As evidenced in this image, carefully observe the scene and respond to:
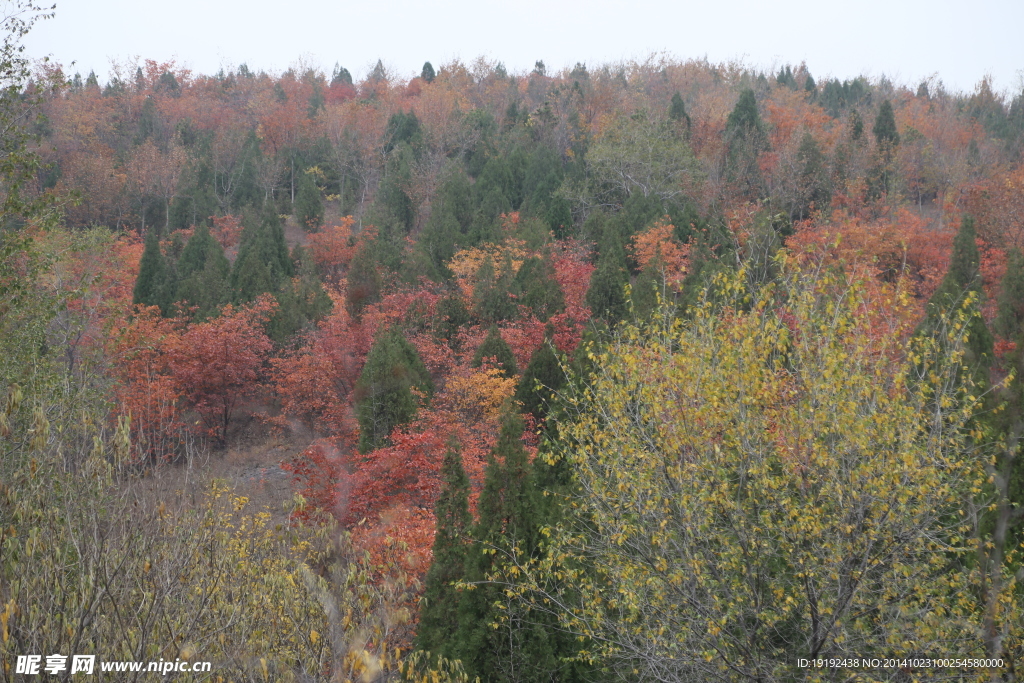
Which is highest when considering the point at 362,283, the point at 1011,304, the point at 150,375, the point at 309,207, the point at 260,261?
the point at 309,207

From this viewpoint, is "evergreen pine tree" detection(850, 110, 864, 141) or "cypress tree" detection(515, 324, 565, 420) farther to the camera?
"evergreen pine tree" detection(850, 110, 864, 141)

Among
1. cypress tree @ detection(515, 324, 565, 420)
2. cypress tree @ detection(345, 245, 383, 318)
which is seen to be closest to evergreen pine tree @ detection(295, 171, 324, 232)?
cypress tree @ detection(345, 245, 383, 318)

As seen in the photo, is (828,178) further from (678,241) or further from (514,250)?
(514,250)

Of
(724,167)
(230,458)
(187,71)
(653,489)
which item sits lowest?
(230,458)

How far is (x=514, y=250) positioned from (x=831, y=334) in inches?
1020

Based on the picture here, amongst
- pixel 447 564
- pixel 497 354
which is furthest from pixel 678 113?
pixel 447 564

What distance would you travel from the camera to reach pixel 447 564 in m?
11.4

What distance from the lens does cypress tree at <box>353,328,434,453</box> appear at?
67.2 feet

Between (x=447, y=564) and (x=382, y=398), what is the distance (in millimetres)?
9834

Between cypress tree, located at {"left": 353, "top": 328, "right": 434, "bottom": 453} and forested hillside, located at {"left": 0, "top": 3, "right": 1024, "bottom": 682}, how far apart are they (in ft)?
0.29

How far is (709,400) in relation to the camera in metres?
8.49

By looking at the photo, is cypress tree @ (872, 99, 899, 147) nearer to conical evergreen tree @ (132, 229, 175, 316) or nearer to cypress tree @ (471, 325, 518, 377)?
cypress tree @ (471, 325, 518, 377)

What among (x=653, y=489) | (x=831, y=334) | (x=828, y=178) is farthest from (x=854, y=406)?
(x=828, y=178)

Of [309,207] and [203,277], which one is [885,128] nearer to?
[309,207]
